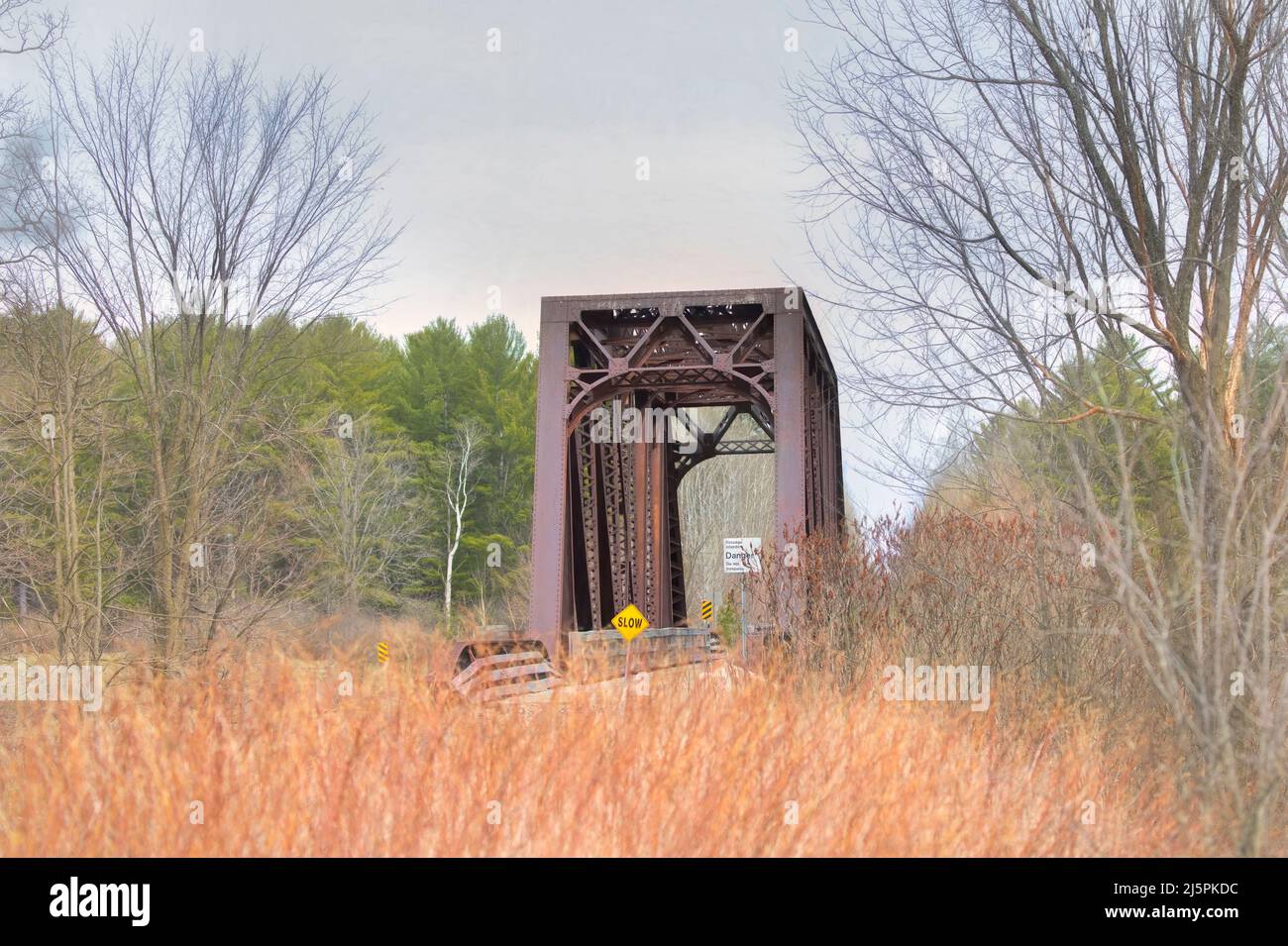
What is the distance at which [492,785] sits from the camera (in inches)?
197

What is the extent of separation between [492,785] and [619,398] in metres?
12.4

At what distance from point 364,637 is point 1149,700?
18.4 ft

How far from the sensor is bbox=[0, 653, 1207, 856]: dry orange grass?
4598 millimetres

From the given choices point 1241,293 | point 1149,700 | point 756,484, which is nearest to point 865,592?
point 1149,700

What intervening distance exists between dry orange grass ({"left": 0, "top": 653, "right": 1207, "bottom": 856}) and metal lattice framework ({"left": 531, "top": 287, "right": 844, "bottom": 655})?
25.1 ft

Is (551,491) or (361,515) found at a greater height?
(361,515)

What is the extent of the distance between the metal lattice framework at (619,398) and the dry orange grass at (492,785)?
7.65 meters
